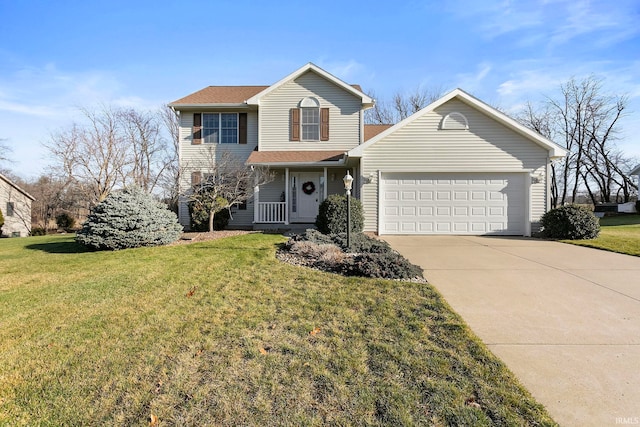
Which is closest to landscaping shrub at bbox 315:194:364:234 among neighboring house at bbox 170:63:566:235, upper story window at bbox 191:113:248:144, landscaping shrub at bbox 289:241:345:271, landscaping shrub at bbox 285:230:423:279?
neighboring house at bbox 170:63:566:235

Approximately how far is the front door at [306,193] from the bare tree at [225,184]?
138 cm

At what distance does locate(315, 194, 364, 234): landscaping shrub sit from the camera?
9.84m

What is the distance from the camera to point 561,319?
12.0 feet

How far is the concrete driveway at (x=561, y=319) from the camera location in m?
2.28

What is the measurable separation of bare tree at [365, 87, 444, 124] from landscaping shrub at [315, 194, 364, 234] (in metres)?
20.4

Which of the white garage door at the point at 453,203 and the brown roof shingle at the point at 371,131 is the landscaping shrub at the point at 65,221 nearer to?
the brown roof shingle at the point at 371,131

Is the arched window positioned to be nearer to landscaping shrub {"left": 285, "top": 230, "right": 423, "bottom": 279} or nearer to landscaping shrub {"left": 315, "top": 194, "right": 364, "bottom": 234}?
landscaping shrub {"left": 315, "top": 194, "right": 364, "bottom": 234}

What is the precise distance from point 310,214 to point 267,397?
11580 millimetres

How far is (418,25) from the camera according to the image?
9.18 metres

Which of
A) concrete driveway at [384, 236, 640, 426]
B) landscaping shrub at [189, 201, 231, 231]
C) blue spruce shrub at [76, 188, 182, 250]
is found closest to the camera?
concrete driveway at [384, 236, 640, 426]

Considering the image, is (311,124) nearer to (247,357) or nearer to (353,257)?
(353,257)

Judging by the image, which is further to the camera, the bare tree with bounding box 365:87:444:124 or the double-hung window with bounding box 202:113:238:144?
the bare tree with bounding box 365:87:444:124

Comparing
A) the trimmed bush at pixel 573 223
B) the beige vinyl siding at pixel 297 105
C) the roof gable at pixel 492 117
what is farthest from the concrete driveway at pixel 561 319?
the beige vinyl siding at pixel 297 105

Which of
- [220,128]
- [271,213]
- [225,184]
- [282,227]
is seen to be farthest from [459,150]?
[220,128]
